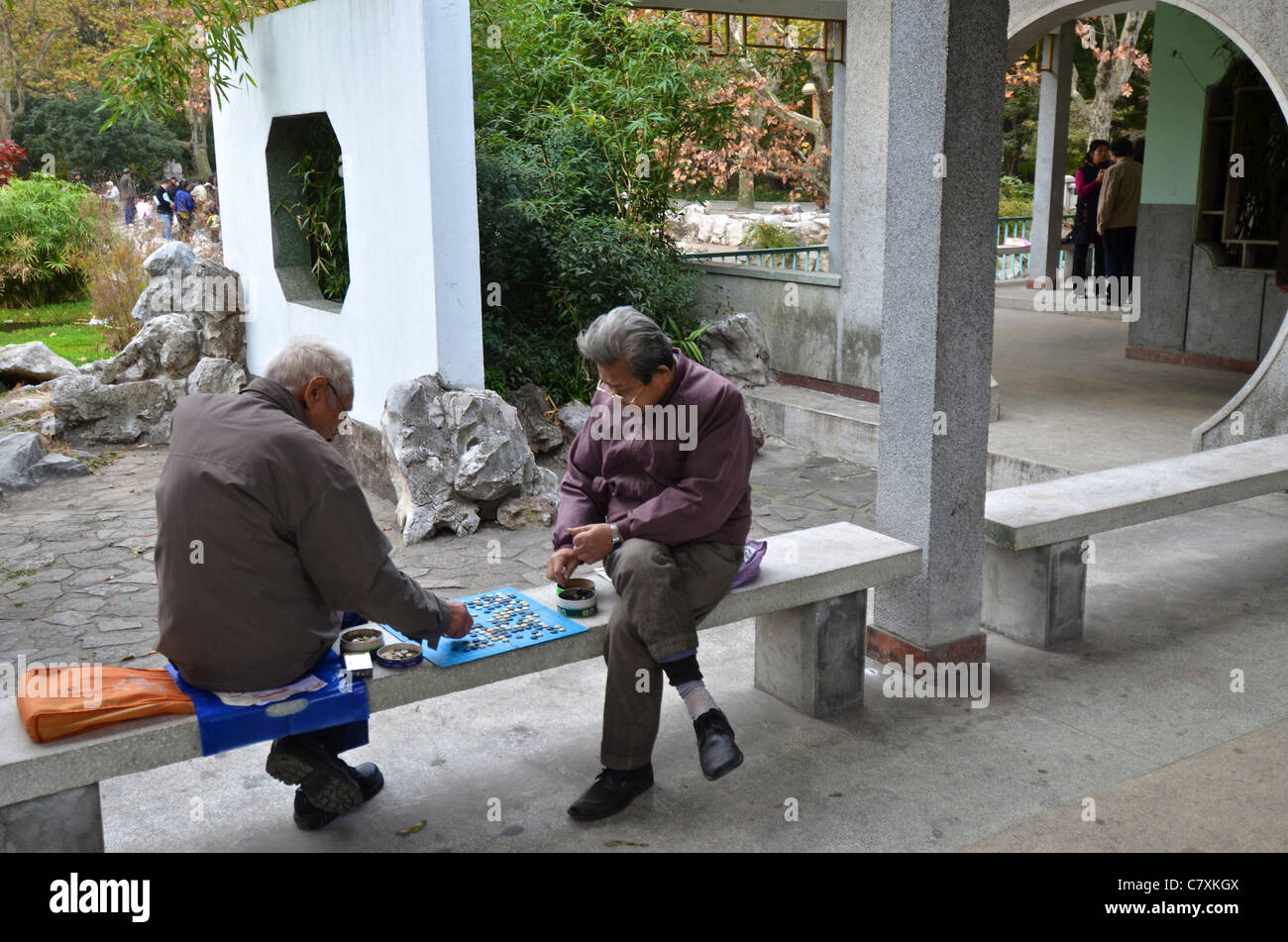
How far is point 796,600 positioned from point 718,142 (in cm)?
804

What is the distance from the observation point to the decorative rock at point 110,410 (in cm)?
995

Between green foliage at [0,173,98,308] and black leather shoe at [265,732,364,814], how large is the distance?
14.7 metres

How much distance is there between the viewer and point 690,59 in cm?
1130

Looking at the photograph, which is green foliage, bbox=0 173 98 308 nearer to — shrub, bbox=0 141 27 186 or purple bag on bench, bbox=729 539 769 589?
shrub, bbox=0 141 27 186

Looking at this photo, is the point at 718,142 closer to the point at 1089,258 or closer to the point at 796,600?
the point at 1089,258

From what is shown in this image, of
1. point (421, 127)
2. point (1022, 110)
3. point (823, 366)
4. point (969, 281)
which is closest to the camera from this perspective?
point (969, 281)

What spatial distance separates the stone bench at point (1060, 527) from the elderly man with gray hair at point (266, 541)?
2.68m

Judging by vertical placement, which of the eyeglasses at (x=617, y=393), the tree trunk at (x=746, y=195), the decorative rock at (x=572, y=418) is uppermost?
the tree trunk at (x=746, y=195)

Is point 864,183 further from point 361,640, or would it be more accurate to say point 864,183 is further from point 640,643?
point 361,640

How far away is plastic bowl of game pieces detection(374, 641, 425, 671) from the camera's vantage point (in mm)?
3410

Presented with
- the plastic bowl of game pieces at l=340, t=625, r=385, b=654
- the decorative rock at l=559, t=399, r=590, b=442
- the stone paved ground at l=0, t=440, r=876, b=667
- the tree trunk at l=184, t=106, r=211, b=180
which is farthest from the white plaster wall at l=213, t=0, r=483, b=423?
the tree trunk at l=184, t=106, r=211, b=180

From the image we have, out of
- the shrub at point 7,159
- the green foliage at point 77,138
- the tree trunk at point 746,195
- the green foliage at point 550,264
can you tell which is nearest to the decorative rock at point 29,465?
the green foliage at point 550,264

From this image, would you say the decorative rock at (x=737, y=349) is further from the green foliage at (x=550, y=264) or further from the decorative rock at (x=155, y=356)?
the decorative rock at (x=155, y=356)

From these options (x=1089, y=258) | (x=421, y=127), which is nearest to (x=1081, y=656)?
(x=421, y=127)
